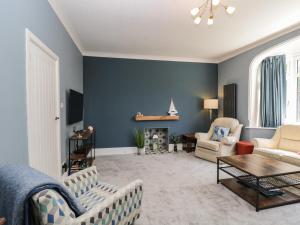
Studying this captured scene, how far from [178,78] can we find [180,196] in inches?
142

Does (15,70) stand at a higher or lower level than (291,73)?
lower

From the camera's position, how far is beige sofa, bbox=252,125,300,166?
330 cm

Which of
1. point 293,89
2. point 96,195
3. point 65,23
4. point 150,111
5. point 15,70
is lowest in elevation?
point 96,195

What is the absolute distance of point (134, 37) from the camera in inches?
151

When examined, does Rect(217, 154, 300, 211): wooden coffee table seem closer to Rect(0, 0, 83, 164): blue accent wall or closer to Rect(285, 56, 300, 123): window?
Rect(285, 56, 300, 123): window

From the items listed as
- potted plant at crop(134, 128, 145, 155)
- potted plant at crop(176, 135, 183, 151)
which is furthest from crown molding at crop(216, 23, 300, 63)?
potted plant at crop(134, 128, 145, 155)

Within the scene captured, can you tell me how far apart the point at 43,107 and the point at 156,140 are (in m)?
3.60

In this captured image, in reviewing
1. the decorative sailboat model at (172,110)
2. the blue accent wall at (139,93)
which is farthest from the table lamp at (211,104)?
the decorative sailboat model at (172,110)

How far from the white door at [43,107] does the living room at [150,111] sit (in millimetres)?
20

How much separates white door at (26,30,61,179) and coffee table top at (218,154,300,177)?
2488mm

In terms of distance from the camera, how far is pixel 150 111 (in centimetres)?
531

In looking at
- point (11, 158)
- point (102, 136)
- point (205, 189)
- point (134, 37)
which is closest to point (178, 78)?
point (134, 37)

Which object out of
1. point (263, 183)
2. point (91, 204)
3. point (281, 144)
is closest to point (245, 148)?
point (281, 144)

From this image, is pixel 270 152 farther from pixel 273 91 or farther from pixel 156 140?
pixel 156 140
